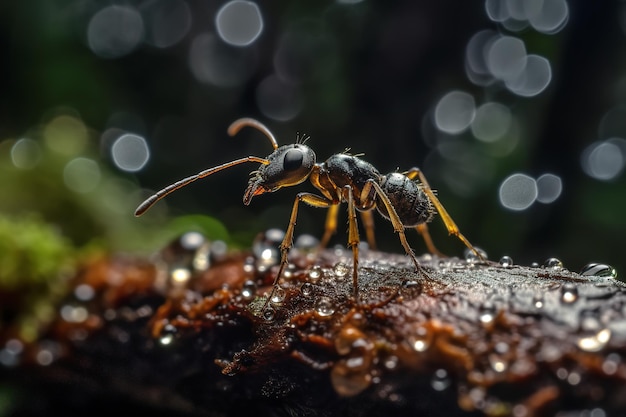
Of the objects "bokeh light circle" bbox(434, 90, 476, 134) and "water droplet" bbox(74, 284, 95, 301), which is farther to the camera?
"bokeh light circle" bbox(434, 90, 476, 134)

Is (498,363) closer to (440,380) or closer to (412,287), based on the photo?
(440,380)

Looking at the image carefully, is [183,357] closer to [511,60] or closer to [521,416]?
[521,416]

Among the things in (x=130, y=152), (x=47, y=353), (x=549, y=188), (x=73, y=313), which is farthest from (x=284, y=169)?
(x=130, y=152)

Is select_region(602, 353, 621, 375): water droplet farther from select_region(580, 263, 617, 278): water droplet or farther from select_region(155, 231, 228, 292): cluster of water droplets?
select_region(155, 231, 228, 292): cluster of water droplets

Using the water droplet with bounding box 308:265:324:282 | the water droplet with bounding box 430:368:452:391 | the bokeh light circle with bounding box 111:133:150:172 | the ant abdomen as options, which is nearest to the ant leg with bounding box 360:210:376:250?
the ant abdomen

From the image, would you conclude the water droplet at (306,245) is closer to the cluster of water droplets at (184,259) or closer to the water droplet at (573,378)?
the cluster of water droplets at (184,259)

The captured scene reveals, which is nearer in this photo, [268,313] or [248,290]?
[268,313]
